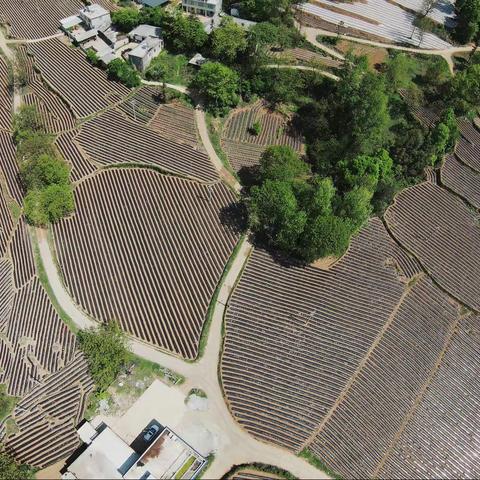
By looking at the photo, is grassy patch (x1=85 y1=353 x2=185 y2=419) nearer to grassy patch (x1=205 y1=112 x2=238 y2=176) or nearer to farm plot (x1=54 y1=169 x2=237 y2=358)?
farm plot (x1=54 y1=169 x2=237 y2=358)

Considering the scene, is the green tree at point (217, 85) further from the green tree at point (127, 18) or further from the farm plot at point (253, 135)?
the green tree at point (127, 18)

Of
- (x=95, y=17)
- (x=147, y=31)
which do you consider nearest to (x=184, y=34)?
(x=147, y=31)

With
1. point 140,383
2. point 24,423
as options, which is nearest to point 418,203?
point 140,383

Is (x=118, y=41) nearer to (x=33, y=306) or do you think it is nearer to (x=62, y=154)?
(x=62, y=154)

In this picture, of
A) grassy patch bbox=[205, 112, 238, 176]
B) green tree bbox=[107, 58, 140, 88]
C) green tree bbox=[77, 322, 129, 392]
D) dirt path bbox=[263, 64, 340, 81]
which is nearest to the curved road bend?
green tree bbox=[77, 322, 129, 392]

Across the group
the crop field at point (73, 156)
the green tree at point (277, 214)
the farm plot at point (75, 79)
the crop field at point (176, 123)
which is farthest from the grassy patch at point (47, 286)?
the crop field at point (176, 123)

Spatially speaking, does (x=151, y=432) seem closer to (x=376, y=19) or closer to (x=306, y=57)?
(x=306, y=57)
